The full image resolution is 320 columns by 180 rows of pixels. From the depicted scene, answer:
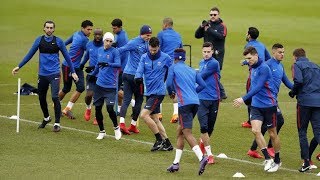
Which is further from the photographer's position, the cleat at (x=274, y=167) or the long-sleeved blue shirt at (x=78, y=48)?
the long-sleeved blue shirt at (x=78, y=48)

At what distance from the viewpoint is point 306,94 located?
64.5ft

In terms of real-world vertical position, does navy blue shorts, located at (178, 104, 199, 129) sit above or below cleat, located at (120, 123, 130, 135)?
above

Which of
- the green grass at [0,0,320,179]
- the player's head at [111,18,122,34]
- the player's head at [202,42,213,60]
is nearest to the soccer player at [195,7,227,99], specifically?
the green grass at [0,0,320,179]

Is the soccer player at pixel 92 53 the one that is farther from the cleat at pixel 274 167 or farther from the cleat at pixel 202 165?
the cleat at pixel 274 167

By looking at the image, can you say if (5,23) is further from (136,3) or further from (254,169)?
(254,169)

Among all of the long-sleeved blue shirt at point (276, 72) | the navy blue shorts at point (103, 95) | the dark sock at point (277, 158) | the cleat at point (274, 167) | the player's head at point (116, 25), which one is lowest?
the cleat at point (274, 167)

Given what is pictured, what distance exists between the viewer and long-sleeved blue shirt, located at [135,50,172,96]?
21219 millimetres

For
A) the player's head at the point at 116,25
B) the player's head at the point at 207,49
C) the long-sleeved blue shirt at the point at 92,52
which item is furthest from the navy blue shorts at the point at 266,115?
the player's head at the point at 116,25

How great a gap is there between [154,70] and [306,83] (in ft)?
11.3

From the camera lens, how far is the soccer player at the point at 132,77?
23.0 meters

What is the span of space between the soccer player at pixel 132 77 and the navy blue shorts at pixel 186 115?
12.6ft

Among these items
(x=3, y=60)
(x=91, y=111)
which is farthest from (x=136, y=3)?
(x=91, y=111)

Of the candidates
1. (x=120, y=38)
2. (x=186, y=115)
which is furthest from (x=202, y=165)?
(x=120, y=38)

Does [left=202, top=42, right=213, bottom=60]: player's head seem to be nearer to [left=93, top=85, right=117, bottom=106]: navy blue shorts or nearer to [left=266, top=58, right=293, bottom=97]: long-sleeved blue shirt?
[left=266, top=58, right=293, bottom=97]: long-sleeved blue shirt
